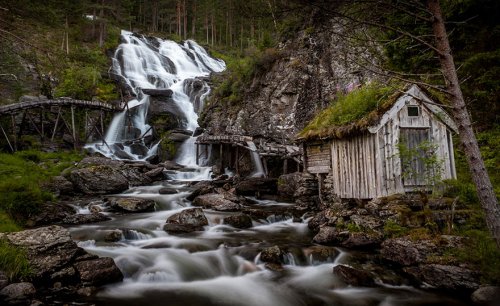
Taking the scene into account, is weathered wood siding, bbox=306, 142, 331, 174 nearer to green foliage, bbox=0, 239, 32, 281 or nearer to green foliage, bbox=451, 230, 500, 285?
green foliage, bbox=451, 230, 500, 285

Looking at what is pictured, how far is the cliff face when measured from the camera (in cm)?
2166

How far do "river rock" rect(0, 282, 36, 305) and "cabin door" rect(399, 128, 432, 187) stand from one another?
866cm

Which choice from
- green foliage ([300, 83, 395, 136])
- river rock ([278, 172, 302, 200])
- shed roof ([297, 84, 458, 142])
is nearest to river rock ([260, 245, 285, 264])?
shed roof ([297, 84, 458, 142])

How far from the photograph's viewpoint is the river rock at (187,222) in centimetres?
970

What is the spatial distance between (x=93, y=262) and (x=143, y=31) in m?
51.6

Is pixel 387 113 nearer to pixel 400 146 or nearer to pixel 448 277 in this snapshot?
pixel 400 146

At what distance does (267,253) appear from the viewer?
7363mm

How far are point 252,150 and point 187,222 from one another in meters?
9.24

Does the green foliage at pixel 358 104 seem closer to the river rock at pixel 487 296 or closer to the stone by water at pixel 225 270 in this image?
the stone by water at pixel 225 270

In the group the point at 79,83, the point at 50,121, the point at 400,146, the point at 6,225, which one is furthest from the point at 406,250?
the point at 79,83

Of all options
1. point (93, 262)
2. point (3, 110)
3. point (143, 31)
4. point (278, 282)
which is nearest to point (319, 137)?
point (278, 282)

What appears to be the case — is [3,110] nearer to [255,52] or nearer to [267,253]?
[255,52]

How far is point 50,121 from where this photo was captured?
25.3 metres

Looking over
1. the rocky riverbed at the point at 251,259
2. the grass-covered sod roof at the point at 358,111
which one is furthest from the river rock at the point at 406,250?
the grass-covered sod roof at the point at 358,111
